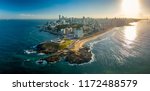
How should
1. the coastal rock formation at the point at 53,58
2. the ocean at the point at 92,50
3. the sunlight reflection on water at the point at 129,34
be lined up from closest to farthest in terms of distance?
the ocean at the point at 92,50, the coastal rock formation at the point at 53,58, the sunlight reflection on water at the point at 129,34

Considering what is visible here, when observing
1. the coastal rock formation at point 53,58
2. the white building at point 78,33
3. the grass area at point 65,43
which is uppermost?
the white building at point 78,33

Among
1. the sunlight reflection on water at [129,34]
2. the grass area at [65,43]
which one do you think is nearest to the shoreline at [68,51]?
the grass area at [65,43]

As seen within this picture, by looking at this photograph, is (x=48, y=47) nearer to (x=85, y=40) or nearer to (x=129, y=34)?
(x=85, y=40)

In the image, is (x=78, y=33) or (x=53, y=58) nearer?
(x=53, y=58)

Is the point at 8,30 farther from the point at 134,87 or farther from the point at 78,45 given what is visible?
the point at 134,87

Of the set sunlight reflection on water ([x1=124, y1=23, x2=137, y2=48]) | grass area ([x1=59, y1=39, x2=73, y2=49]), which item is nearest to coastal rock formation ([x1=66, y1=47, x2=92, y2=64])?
grass area ([x1=59, y1=39, x2=73, y2=49])

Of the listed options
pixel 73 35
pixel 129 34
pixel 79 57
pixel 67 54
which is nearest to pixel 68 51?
pixel 67 54

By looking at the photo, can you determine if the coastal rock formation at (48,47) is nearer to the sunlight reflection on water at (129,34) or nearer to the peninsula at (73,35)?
the peninsula at (73,35)
